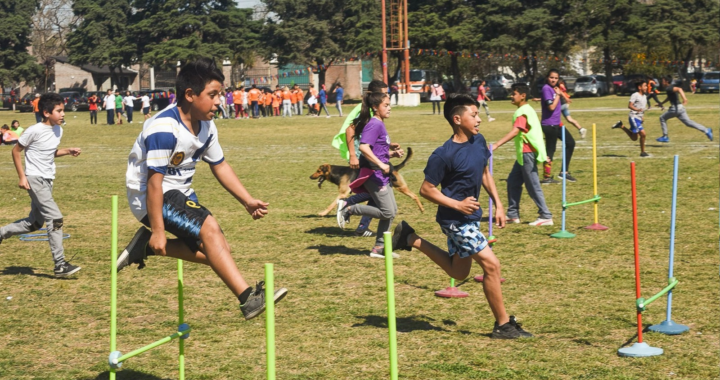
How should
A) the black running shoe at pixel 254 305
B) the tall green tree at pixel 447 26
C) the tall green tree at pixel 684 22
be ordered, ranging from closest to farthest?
the black running shoe at pixel 254 305
the tall green tree at pixel 684 22
the tall green tree at pixel 447 26

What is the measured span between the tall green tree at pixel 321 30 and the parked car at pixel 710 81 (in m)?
25.0

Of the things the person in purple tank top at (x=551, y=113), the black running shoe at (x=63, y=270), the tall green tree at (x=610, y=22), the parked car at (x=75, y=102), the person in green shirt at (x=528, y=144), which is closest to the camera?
the black running shoe at (x=63, y=270)

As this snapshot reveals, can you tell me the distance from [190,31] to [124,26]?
7.11 metres

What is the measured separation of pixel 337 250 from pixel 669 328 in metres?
4.96

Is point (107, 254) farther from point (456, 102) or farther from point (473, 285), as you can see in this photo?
point (456, 102)

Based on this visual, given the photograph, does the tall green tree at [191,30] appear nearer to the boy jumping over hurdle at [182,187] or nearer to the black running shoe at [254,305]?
the boy jumping over hurdle at [182,187]

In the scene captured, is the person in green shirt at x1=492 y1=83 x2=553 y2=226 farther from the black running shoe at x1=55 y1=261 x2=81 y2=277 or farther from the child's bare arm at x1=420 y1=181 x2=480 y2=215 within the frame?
the black running shoe at x1=55 y1=261 x2=81 y2=277

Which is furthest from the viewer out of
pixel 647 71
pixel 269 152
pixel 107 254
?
pixel 647 71

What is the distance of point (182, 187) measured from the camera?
5.65 meters

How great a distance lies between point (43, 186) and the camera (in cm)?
941

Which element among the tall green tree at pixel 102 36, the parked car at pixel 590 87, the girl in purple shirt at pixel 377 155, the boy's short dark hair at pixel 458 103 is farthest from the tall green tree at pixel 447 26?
the boy's short dark hair at pixel 458 103

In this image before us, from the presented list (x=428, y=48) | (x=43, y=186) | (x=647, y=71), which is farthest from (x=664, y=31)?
(x=43, y=186)

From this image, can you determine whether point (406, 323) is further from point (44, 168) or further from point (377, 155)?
point (44, 168)

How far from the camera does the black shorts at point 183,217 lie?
538 cm
